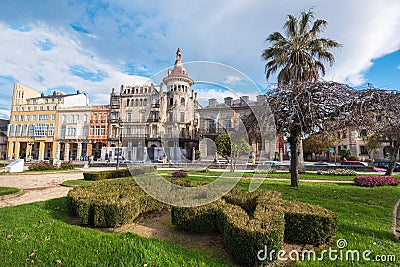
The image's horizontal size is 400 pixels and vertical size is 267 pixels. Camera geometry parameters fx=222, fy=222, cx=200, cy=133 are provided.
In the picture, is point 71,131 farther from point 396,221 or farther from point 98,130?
point 396,221

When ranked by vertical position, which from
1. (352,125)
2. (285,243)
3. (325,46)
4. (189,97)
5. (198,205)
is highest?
(325,46)

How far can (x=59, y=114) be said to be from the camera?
53938 millimetres

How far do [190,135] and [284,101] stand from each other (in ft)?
20.9

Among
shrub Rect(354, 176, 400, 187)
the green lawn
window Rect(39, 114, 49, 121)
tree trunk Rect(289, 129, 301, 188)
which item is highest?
window Rect(39, 114, 49, 121)

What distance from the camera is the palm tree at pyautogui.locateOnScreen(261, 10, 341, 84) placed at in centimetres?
1588

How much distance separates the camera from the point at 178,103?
851cm

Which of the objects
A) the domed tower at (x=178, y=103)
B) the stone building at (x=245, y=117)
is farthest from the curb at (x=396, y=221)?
the domed tower at (x=178, y=103)

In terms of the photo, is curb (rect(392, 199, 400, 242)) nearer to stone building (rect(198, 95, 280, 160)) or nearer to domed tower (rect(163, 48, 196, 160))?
stone building (rect(198, 95, 280, 160))

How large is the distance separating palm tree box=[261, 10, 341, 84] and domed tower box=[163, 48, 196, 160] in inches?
335

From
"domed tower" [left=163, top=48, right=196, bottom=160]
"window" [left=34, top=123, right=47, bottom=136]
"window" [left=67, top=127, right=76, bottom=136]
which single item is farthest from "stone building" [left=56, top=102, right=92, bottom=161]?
"domed tower" [left=163, top=48, right=196, bottom=160]

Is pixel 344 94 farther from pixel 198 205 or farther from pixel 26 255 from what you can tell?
pixel 26 255

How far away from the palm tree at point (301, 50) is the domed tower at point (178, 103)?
28.0ft

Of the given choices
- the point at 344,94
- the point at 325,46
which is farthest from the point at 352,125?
the point at 325,46

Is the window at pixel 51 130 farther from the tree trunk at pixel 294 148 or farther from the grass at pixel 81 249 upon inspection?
the tree trunk at pixel 294 148
